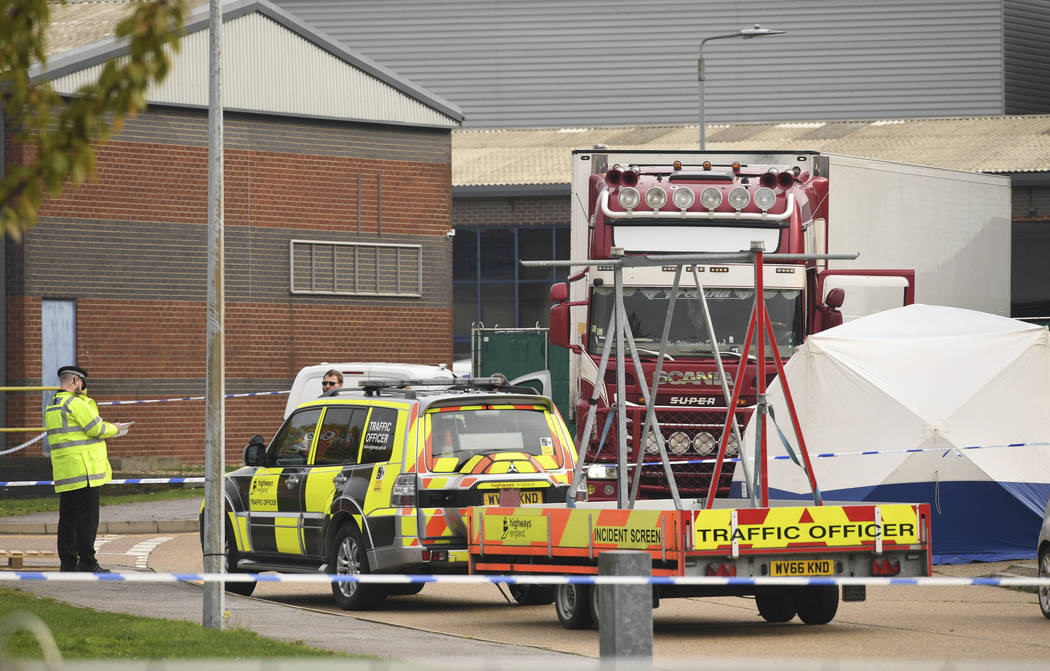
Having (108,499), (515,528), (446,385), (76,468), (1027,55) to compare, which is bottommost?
(108,499)

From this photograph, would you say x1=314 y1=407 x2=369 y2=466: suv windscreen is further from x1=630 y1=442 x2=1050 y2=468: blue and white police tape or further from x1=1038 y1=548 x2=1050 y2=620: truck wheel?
x1=1038 y1=548 x2=1050 y2=620: truck wheel

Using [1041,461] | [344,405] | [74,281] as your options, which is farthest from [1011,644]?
[74,281]

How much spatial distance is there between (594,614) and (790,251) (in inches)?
260

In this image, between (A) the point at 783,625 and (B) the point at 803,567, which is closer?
(B) the point at 803,567

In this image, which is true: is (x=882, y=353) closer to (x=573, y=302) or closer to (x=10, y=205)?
(x=573, y=302)

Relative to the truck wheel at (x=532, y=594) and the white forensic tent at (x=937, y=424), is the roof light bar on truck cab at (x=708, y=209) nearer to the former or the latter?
the white forensic tent at (x=937, y=424)

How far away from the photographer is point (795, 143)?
4506 centimetres

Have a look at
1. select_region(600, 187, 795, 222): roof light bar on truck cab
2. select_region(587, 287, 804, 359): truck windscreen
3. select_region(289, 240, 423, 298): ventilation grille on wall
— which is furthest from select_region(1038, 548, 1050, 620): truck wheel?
select_region(289, 240, 423, 298): ventilation grille on wall

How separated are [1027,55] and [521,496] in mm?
43885

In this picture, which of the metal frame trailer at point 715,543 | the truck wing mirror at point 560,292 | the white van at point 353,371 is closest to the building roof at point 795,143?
the white van at point 353,371

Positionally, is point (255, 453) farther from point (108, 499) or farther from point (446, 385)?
point (108, 499)

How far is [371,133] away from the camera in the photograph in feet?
116

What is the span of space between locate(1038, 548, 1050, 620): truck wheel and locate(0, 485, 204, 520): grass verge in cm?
1624

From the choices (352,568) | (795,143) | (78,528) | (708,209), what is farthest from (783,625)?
(795,143)
